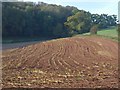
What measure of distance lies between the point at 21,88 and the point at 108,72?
638cm

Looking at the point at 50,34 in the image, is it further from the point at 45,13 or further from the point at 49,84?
the point at 49,84

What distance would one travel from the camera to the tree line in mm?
66375

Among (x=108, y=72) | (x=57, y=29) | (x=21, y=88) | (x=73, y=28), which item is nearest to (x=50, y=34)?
(x=57, y=29)

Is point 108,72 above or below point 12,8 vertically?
below

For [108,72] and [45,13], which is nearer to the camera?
[108,72]

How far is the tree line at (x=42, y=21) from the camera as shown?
6638 cm

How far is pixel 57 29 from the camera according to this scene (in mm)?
80188

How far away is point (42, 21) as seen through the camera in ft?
259

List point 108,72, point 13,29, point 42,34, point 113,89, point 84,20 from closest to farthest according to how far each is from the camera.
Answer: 1. point 113,89
2. point 108,72
3. point 13,29
4. point 42,34
5. point 84,20

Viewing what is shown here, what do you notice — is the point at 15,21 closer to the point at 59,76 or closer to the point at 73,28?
the point at 73,28

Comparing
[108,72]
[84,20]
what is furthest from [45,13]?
[108,72]

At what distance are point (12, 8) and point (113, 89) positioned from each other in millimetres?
59462

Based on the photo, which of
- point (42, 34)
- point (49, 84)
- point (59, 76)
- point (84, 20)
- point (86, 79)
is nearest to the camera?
point (49, 84)

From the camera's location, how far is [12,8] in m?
68.5
